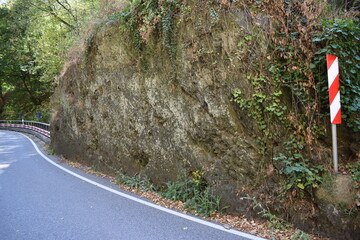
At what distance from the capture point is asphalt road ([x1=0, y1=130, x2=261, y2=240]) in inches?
173

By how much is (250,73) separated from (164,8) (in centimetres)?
298

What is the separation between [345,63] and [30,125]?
28.5 m

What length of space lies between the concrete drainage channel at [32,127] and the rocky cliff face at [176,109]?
10.1 m

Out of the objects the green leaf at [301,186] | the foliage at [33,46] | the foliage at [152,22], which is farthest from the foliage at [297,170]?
the foliage at [33,46]

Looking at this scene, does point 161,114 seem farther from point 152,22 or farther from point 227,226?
point 227,226

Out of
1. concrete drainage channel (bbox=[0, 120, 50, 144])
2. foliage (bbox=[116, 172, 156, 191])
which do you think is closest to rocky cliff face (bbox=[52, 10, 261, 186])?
foliage (bbox=[116, 172, 156, 191])

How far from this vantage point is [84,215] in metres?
5.27

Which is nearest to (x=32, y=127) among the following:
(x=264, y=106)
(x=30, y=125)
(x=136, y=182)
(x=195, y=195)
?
(x=30, y=125)

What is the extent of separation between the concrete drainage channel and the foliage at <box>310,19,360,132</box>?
17.1 m

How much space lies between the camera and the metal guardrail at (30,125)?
21.2 metres

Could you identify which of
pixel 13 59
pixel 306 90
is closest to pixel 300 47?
pixel 306 90

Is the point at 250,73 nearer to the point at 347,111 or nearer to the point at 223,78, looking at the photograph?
the point at 223,78

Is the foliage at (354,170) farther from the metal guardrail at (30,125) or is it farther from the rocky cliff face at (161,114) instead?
the metal guardrail at (30,125)

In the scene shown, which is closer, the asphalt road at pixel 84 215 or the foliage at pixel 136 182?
the asphalt road at pixel 84 215
